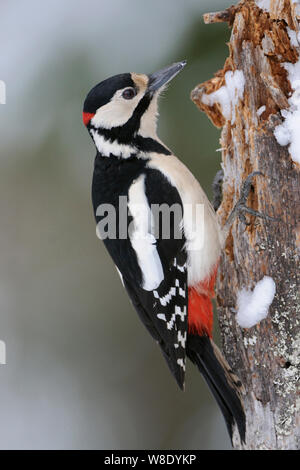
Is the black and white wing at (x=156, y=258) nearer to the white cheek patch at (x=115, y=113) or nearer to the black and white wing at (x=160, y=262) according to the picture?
the black and white wing at (x=160, y=262)

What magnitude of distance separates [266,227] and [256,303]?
1.13 feet

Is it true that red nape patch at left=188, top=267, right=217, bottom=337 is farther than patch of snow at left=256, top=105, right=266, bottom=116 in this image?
Yes

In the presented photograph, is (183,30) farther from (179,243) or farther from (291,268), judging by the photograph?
(291,268)

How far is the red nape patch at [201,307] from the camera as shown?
2.92 meters

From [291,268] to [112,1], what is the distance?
2.73 metres

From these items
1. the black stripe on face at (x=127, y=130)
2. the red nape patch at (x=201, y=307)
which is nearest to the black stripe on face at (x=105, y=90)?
the black stripe on face at (x=127, y=130)

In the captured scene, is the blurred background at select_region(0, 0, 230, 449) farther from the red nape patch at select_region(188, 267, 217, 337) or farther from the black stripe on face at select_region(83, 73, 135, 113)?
the red nape patch at select_region(188, 267, 217, 337)

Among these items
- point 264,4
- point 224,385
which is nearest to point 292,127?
point 264,4

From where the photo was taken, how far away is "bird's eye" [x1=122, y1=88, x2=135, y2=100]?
3.05 metres

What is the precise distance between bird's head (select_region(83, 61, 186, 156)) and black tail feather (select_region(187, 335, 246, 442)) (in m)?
1.09

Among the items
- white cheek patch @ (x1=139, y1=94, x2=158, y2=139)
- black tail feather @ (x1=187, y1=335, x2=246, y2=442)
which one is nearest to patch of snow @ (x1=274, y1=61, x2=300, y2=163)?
white cheek patch @ (x1=139, y1=94, x2=158, y2=139)

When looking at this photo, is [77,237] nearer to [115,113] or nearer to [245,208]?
[115,113]

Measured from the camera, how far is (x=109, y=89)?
2971 millimetres
